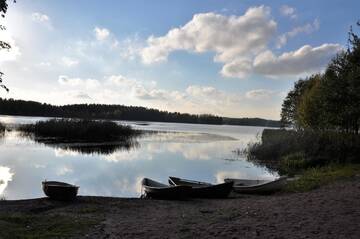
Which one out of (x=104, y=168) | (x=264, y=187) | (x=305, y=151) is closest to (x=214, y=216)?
(x=264, y=187)

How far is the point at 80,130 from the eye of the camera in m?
45.9

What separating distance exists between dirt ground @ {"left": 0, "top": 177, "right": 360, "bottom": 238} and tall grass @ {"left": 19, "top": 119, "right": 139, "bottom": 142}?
32540mm

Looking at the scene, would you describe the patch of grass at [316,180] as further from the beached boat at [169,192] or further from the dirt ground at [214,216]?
Answer: the beached boat at [169,192]

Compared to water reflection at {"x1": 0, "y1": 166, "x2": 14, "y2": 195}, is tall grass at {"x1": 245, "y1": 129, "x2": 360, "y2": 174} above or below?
above

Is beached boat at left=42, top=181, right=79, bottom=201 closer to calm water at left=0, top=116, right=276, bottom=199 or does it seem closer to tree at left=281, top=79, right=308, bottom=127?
calm water at left=0, top=116, right=276, bottom=199

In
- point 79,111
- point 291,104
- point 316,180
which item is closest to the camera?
point 316,180

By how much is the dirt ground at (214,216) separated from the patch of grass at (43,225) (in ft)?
0.77

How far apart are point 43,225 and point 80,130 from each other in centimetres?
3829

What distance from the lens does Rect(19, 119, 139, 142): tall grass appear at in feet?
150

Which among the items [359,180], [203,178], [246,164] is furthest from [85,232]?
[246,164]

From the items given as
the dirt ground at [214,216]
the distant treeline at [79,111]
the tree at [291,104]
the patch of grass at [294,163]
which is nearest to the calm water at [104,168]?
the patch of grass at [294,163]

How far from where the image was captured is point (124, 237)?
7789 mm

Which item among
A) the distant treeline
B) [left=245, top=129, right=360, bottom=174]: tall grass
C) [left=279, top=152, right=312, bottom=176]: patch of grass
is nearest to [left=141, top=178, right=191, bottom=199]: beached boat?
[left=279, top=152, right=312, bottom=176]: patch of grass

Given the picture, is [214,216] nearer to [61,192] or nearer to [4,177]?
[61,192]
